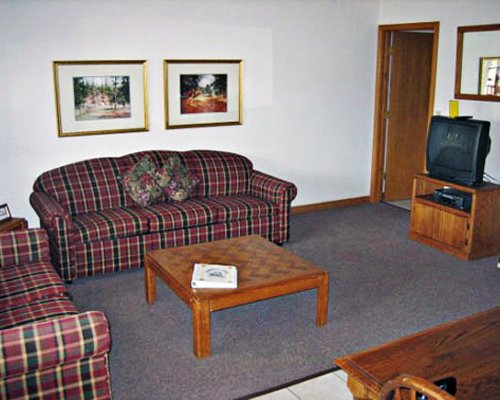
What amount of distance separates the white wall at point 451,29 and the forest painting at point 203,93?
2.15m

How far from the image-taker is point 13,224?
467 centimetres

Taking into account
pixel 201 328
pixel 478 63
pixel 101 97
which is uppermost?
pixel 478 63

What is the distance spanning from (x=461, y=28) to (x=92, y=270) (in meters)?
4.07

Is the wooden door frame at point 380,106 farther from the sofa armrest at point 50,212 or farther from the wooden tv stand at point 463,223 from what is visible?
the sofa armrest at point 50,212

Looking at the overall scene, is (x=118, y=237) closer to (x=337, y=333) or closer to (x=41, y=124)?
(x=41, y=124)

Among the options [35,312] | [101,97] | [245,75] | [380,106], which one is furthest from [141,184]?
[380,106]

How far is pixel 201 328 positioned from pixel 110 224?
1.55 meters

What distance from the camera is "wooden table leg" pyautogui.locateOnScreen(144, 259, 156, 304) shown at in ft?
13.4

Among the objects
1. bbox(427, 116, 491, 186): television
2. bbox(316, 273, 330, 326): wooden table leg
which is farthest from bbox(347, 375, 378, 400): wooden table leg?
bbox(427, 116, 491, 186): television

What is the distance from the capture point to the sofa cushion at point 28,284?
326 cm

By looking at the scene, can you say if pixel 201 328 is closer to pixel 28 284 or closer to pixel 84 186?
pixel 28 284

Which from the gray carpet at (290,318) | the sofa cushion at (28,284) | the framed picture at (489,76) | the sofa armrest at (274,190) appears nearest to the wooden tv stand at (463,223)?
the gray carpet at (290,318)

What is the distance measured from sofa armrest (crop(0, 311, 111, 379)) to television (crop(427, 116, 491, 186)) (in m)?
3.65

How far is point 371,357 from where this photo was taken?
191 centimetres
